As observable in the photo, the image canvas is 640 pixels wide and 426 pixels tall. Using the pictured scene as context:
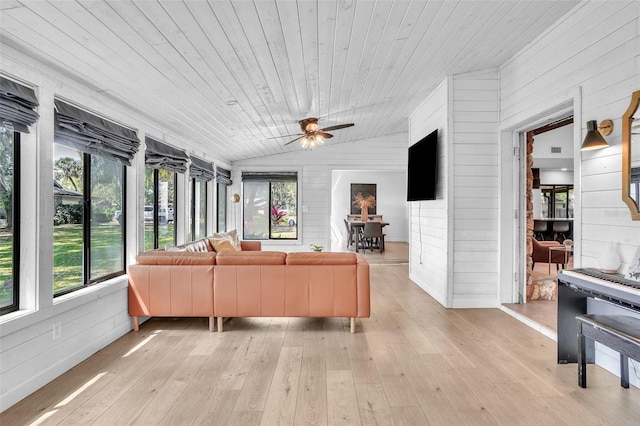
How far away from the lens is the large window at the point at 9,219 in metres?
2.28

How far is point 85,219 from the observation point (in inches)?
121

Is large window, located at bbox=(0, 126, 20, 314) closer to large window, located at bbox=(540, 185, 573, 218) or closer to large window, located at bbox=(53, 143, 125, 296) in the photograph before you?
large window, located at bbox=(53, 143, 125, 296)

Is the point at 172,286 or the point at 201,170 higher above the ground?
the point at 201,170

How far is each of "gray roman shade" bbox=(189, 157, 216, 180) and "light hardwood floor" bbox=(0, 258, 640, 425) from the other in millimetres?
2753

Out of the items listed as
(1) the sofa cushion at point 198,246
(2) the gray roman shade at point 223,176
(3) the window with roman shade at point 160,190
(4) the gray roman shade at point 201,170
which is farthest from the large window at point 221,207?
(3) the window with roman shade at point 160,190

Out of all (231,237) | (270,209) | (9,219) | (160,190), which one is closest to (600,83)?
(9,219)

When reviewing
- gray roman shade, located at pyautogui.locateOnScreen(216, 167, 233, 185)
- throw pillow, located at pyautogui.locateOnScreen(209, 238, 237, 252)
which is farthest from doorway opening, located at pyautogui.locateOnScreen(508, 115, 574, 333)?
gray roman shade, located at pyautogui.locateOnScreen(216, 167, 233, 185)

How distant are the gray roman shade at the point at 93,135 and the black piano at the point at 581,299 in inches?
161

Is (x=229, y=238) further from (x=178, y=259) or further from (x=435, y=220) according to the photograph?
(x=435, y=220)

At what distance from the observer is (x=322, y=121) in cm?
536

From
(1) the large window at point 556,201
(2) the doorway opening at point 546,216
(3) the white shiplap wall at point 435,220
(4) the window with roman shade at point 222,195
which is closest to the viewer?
(2) the doorway opening at point 546,216

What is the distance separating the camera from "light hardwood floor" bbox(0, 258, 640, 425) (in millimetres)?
2035

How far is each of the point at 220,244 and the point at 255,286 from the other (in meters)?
2.13

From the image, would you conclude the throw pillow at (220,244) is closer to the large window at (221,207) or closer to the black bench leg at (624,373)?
the large window at (221,207)
